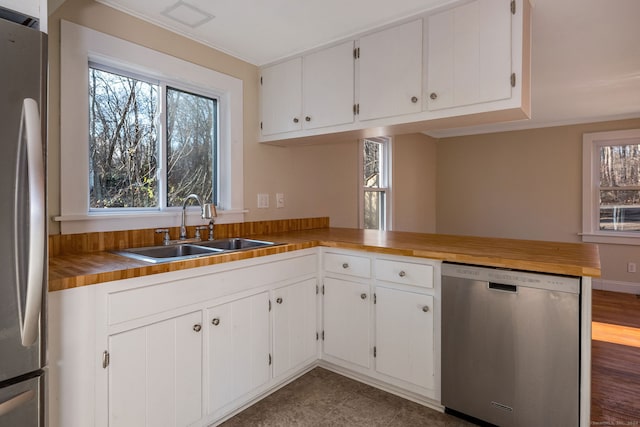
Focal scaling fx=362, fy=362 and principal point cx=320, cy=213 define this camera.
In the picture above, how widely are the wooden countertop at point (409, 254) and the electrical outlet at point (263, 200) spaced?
0.63m

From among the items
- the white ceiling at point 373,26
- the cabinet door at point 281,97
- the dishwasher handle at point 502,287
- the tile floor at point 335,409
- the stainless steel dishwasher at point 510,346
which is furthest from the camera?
the cabinet door at point 281,97

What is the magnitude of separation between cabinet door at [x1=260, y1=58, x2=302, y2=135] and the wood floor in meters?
2.47

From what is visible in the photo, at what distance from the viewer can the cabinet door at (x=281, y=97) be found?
2564mm

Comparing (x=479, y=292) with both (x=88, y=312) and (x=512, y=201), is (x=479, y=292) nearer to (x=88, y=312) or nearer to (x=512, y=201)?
(x=88, y=312)

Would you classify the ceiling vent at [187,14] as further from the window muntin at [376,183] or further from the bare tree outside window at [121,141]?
the window muntin at [376,183]

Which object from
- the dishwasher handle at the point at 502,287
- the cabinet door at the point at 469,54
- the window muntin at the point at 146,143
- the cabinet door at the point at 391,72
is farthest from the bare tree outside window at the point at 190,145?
the dishwasher handle at the point at 502,287

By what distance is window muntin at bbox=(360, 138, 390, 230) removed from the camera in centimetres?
418

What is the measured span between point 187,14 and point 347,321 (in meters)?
2.01

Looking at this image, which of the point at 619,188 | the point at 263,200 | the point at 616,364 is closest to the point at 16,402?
the point at 263,200

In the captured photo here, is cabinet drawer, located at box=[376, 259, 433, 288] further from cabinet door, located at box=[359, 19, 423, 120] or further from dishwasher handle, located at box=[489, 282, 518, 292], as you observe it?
cabinet door, located at box=[359, 19, 423, 120]

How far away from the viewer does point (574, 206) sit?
186 inches

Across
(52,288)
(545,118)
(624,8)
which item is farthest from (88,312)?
(545,118)

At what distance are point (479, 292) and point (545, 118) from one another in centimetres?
387

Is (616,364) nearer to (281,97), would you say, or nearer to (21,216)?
(281,97)
